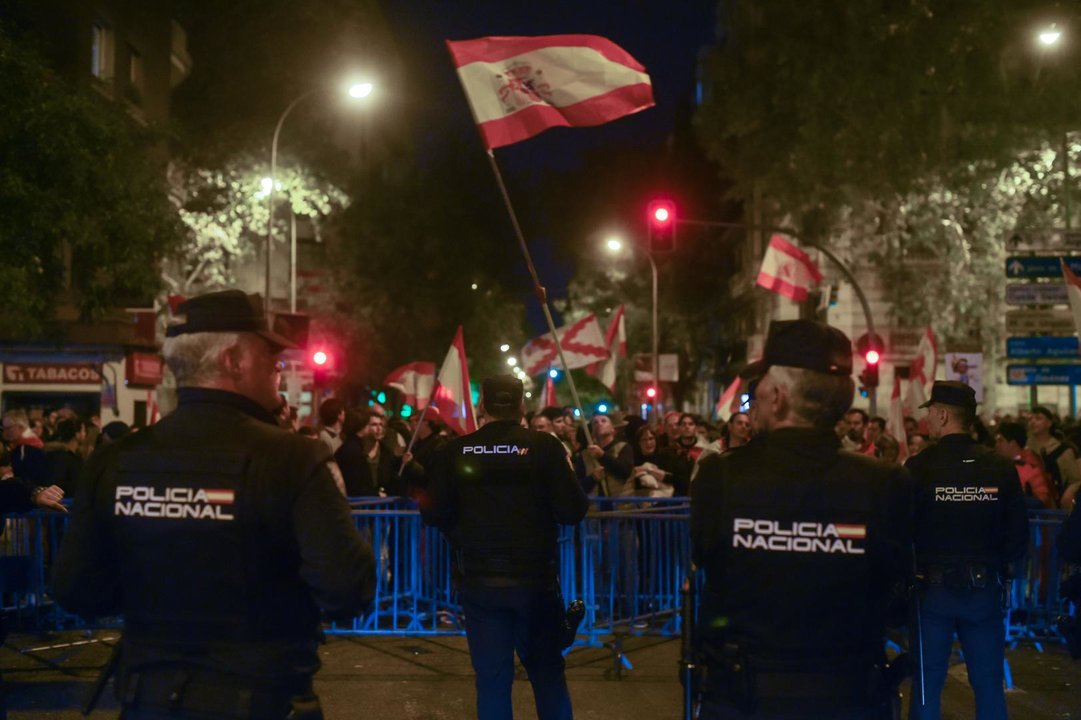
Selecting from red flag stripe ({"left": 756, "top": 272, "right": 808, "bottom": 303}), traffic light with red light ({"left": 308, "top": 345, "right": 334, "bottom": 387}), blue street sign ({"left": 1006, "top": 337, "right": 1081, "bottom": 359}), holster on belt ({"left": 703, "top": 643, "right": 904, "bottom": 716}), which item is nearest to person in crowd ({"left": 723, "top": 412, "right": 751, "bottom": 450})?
holster on belt ({"left": 703, "top": 643, "right": 904, "bottom": 716})

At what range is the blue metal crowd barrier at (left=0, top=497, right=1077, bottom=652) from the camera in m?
10.1

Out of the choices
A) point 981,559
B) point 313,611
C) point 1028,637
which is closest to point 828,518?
point 313,611

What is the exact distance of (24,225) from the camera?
17.4 m

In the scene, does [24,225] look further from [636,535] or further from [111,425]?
[636,535]

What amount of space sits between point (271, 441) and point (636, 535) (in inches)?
276

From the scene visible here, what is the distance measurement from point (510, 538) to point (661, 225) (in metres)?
18.3

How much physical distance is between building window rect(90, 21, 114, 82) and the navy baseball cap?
93.2ft

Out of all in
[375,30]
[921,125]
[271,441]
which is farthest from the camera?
[375,30]

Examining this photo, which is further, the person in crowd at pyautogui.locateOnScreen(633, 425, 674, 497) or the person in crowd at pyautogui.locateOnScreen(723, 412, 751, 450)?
the person in crowd at pyautogui.locateOnScreen(633, 425, 674, 497)

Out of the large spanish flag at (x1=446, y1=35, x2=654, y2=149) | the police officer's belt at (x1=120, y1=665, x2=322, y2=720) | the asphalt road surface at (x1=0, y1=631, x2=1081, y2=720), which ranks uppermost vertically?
the large spanish flag at (x1=446, y1=35, x2=654, y2=149)

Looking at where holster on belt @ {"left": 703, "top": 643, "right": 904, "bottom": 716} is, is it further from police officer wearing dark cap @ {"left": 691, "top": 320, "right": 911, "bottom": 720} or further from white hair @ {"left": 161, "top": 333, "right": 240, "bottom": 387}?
white hair @ {"left": 161, "top": 333, "right": 240, "bottom": 387}

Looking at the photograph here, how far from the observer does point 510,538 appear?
5.92m

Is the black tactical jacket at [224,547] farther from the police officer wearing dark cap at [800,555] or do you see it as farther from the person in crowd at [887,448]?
the person in crowd at [887,448]

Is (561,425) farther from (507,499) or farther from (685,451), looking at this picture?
(507,499)
